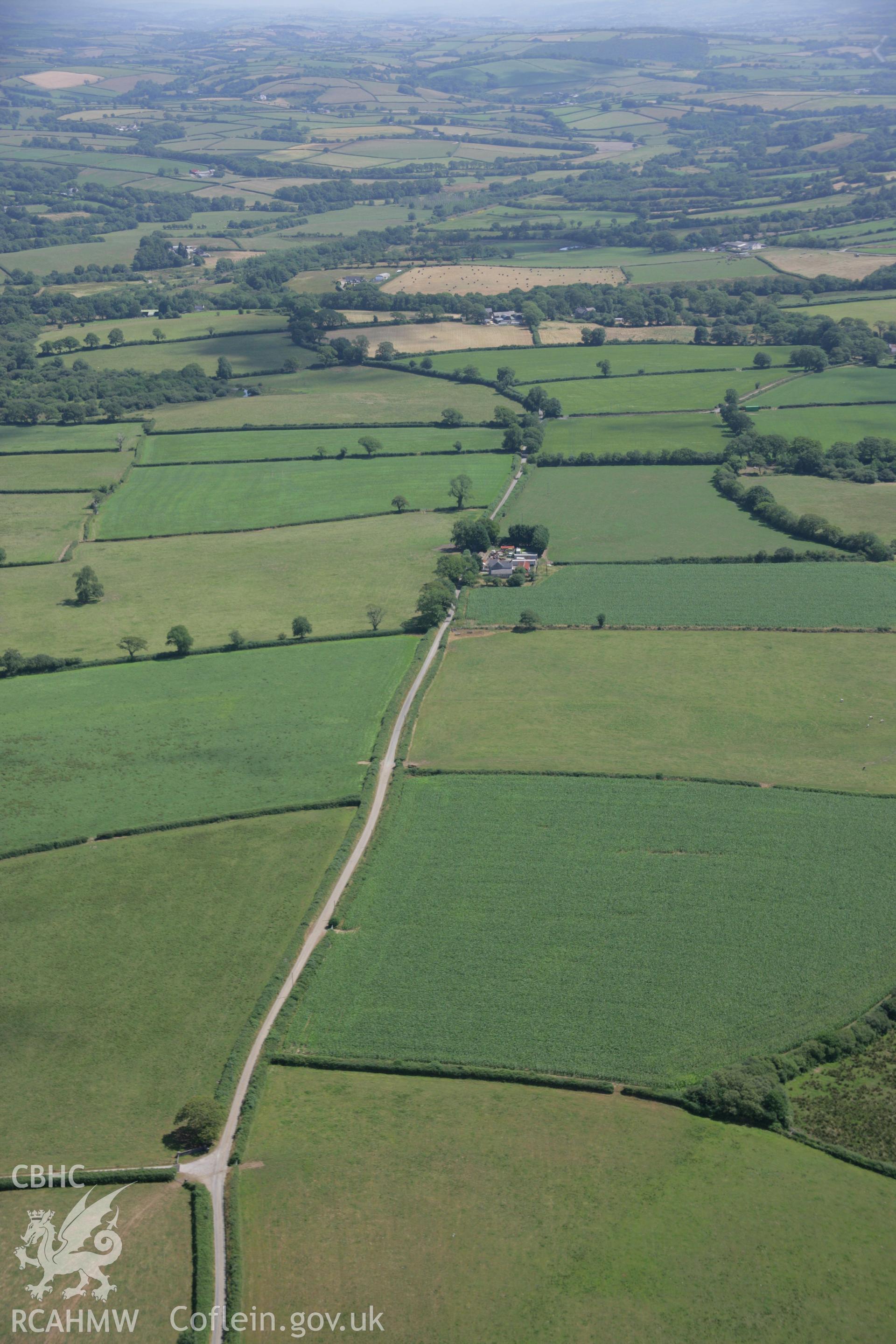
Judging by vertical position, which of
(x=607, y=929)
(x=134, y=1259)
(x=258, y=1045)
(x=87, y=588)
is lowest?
(x=134, y=1259)

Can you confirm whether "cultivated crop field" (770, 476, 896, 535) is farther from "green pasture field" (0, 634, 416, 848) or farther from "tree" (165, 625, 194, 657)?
"tree" (165, 625, 194, 657)

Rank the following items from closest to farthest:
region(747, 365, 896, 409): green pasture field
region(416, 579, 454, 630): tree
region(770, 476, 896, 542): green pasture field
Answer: region(416, 579, 454, 630): tree, region(770, 476, 896, 542): green pasture field, region(747, 365, 896, 409): green pasture field

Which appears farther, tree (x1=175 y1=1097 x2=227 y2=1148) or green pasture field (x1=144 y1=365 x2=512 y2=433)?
green pasture field (x1=144 y1=365 x2=512 y2=433)

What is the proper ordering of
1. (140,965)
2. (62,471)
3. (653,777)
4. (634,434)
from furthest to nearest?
(634,434) → (62,471) → (653,777) → (140,965)

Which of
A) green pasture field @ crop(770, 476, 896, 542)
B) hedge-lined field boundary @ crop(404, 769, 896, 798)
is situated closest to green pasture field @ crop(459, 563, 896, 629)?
green pasture field @ crop(770, 476, 896, 542)

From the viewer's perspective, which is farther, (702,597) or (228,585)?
(228,585)

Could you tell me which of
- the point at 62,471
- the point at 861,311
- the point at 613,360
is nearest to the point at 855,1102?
the point at 62,471

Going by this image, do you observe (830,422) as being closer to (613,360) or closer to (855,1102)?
(613,360)
